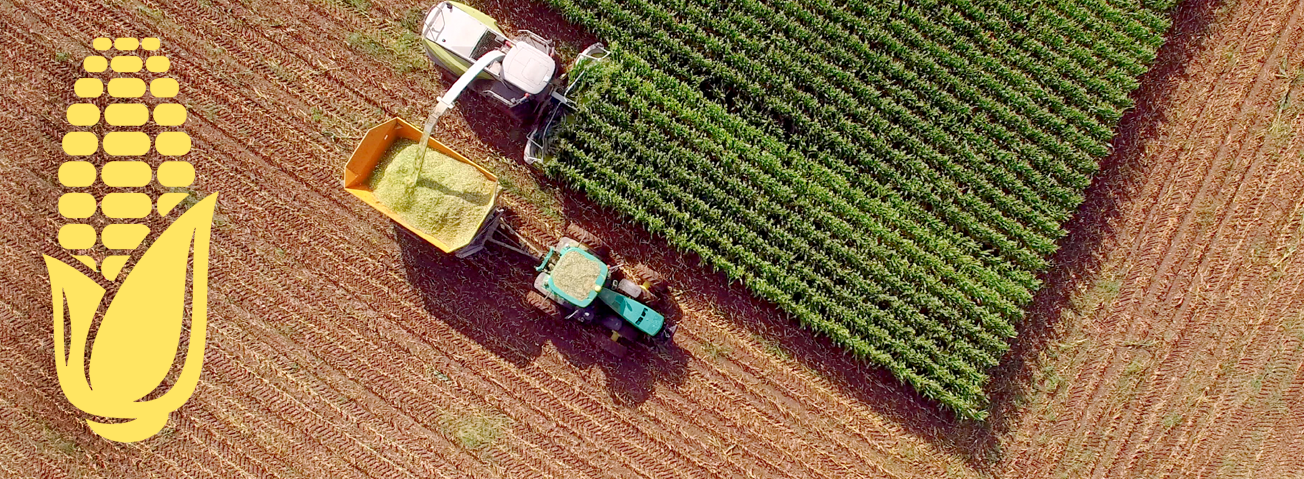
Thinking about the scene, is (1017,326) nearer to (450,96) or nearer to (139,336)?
(450,96)

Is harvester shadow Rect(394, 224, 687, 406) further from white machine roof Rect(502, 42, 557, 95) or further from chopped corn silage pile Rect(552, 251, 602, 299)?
white machine roof Rect(502, 42, 557, 95)

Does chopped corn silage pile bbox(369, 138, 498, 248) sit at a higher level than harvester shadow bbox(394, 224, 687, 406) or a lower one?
higher

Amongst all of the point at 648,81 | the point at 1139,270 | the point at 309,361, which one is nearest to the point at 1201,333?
the point at 1139,270

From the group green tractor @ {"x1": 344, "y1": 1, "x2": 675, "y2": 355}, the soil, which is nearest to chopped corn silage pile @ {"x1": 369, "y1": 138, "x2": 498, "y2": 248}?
green tractor @ {"x1": 344, "y1": 1, "x2": 675, "y2": 355}

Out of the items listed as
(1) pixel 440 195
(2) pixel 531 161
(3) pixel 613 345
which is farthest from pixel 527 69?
(3) pixel 613 345

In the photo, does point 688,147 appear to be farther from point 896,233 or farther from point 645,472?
point 645,472

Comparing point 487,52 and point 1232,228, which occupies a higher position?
point 1232,228
